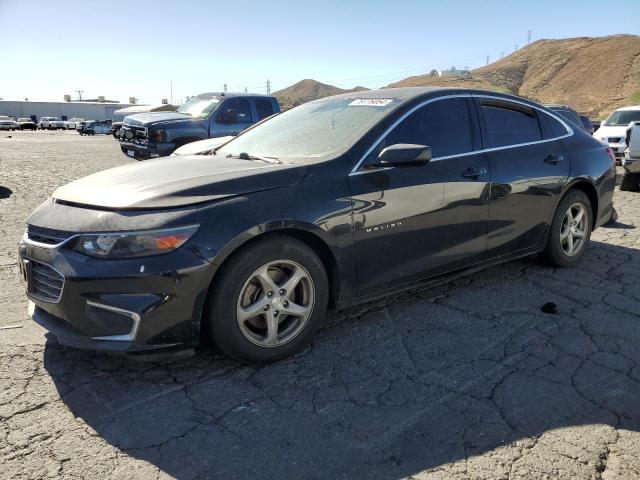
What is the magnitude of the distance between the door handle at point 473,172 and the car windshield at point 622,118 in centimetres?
1419

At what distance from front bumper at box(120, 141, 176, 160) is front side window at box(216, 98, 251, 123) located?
4.62 ft

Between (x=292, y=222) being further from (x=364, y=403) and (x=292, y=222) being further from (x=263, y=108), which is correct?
(x=263, y=108)

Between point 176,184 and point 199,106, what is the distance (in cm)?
1019

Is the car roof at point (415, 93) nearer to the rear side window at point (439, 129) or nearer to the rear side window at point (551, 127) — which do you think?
the rear side window at point (439, 129)

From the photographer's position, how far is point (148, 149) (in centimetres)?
1143

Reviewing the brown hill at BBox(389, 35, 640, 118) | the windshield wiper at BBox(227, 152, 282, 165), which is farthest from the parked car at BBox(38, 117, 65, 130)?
the windshield wiper at BBox(227, 152, 282, 165)

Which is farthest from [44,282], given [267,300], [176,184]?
[267,300]

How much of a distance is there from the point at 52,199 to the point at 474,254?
3.08 metres

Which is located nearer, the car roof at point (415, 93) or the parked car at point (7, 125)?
the car roof at point (415, 93)

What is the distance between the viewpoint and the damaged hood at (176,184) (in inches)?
116

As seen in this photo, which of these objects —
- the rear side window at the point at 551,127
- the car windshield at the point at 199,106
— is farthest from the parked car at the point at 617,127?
the rear side window at the point at 551,127

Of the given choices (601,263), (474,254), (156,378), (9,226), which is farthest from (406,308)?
(9,226)

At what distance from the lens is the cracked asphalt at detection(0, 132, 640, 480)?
7.68ft

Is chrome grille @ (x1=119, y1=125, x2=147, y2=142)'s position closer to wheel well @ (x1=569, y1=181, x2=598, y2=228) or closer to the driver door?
the driver door
